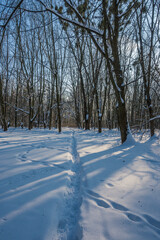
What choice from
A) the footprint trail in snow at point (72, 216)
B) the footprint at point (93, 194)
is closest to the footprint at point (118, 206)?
the footprint at point (93, 194)

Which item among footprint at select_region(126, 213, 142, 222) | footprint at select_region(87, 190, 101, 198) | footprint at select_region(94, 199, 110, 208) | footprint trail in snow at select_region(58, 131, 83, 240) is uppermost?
footprint at select_region(87, 190, 101, 198)

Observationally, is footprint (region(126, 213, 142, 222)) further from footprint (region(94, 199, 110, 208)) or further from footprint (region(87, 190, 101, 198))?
footprint (region(87, 190, 101, 198))

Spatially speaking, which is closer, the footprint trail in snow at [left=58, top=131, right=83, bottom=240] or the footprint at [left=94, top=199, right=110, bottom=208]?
the footprint trail in snow at [left=58, top=131, right=83, bottom=240]

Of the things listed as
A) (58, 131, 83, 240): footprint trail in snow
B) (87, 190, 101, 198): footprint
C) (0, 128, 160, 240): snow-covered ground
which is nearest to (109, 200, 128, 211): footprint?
(0, 128, 160, 240): snow-covered ground

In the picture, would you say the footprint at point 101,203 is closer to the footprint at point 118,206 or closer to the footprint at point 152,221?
the footprint at point 118,206

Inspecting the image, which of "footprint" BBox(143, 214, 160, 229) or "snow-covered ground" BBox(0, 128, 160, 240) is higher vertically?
"snow-covered ground" BBox(0, 128, 160, 240)

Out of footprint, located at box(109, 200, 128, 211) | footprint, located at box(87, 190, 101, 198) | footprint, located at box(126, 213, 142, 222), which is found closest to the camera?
footprint, located at box(126, 213, 142, 222)

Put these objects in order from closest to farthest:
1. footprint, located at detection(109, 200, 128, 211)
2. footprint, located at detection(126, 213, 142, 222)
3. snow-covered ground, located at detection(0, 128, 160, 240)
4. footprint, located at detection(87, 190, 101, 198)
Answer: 1. snow-covered ground, located at detection(0, 128, 160, 240)
2. footprint, located at detection(126, 213, 142, 222)
3. footprint, located at detection(109, 200, 128, 211)
4. footprint, located at detection(87, 190, 101, 198)

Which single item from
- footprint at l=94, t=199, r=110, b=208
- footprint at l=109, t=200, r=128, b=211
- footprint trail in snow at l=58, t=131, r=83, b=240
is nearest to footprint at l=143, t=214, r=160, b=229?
footprint at l=109, t=200, r=128, b=211

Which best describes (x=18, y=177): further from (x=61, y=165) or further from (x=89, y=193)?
(x=89, y=193)

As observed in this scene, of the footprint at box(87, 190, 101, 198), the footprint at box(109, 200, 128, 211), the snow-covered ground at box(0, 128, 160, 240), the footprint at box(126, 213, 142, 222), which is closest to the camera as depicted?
the snow-covered ground at box(0, 128, 160, 240)

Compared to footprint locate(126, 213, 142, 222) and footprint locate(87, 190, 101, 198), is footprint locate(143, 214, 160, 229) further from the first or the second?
footprint locate(87, 190, 101, 198)

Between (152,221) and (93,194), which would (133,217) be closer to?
(152,221)

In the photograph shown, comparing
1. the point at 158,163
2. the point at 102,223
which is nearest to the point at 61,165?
the point at 102,223
